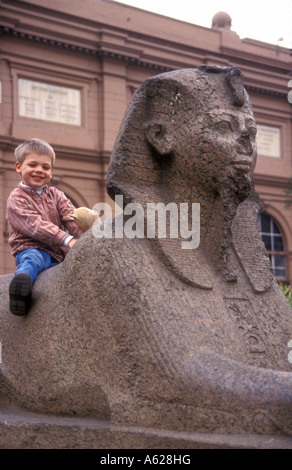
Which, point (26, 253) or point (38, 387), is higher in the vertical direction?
point (26, 253)

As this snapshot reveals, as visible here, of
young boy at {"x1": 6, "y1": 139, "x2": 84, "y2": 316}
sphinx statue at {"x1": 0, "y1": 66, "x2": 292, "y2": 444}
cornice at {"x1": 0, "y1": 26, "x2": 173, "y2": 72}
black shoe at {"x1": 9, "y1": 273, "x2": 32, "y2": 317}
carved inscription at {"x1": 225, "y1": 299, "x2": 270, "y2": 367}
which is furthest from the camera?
cornice at {"x1": 0, "y1": 26, "x2": 173, "y2": 72}

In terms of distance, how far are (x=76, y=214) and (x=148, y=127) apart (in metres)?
0.68

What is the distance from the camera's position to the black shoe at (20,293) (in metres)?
2.91

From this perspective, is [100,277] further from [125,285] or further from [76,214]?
[76,214]

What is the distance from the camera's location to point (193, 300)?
2.62 meters

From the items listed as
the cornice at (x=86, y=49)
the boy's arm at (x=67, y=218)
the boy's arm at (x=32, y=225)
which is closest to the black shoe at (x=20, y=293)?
the boy's arm at (x=32, y=225)

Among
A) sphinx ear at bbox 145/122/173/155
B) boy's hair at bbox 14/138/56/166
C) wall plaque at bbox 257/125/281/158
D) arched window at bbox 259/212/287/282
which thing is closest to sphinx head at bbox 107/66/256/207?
sphinx ear at bbox 145/122/173/155

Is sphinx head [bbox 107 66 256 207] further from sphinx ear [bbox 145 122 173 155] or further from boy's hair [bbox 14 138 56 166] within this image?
boy's hair [bbox 14 138 56 166]

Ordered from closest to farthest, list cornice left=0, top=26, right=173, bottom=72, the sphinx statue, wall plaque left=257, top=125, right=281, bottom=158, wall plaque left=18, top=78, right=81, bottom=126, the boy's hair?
1. the sphinx statue
2. the boy's hair
3. cornice left=0, top=26, right=173, bottom=72
4. wall plaque left=18, top=78, right=81, bottom=126
5. wall plaque left=257, top=125, right=281, bottom=158

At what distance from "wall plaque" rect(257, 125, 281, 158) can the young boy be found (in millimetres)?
14948

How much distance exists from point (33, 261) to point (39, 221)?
20 cm

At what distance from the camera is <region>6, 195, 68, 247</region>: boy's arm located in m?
3.11

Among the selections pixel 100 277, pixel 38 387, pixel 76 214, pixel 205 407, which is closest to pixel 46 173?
pixel 76 214

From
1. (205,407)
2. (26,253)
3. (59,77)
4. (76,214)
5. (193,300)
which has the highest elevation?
(59,77)
